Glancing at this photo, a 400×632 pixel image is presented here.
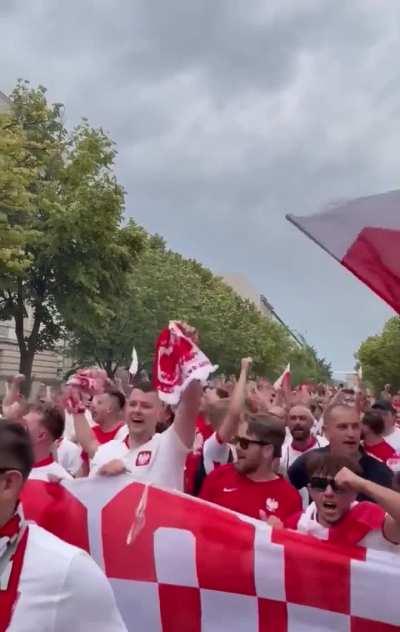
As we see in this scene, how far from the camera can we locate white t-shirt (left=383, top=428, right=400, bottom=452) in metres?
7.78

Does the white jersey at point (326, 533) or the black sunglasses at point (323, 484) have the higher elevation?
the black sunglasses at point (323, 484)

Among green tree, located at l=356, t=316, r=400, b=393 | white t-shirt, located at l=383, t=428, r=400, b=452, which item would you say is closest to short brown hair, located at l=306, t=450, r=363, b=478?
white t-shirt, located at l=383, t=428, r=400, b=452

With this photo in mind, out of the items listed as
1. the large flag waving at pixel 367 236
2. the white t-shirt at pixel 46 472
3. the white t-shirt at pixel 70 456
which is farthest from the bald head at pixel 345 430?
the white t-shirt at pixel 70 456

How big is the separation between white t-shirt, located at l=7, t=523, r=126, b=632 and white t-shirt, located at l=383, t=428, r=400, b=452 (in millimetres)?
5538

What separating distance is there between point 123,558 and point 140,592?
6.3 inches

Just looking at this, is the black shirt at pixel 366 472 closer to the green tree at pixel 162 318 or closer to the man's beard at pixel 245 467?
the man's beard at pixel 245 467

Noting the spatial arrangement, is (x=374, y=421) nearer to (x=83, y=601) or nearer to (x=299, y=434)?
(x=299, y=434)

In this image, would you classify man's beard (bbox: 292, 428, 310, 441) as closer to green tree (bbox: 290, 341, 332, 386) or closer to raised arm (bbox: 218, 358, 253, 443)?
raised arm (bbox: 218, 358, 253, 443)

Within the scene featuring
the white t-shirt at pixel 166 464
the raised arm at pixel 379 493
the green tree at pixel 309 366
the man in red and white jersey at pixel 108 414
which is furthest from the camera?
the green tree at pixel 309 366

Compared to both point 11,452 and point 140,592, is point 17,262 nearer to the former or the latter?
point 140,592

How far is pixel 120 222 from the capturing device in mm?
33625

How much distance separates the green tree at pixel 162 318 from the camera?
43594 millimetres

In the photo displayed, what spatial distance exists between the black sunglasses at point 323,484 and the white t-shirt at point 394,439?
3642 millimetres

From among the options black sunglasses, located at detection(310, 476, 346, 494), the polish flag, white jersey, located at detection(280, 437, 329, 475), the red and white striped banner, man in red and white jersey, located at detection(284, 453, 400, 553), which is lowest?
the red and white striped banner
